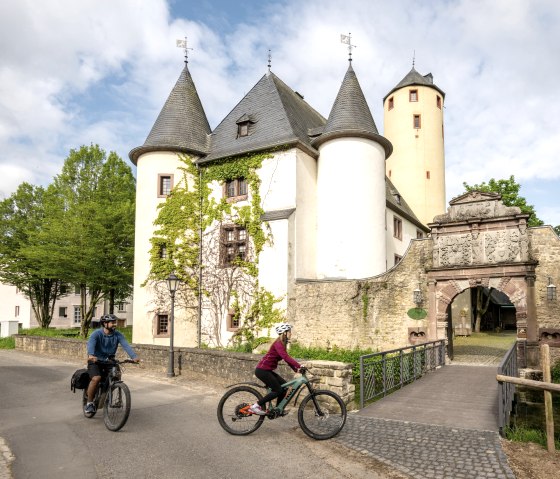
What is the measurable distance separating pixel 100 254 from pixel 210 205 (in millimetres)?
7242

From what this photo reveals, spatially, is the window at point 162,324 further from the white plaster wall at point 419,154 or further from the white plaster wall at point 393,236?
the white plaster wall at point 419,154

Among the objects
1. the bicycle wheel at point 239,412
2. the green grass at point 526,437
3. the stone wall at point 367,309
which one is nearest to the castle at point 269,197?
the stone wall at point 367,309

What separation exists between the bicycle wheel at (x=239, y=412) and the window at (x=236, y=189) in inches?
600

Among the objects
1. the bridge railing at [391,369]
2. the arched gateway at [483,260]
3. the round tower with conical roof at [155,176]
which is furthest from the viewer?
the round tower with conical roof at [155,176]

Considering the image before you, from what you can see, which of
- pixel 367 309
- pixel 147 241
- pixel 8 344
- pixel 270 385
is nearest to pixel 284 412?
pixel 270 385

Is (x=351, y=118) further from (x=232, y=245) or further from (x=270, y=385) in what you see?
(x=270, y=385)

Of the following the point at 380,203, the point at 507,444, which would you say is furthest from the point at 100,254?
the point at 507,444

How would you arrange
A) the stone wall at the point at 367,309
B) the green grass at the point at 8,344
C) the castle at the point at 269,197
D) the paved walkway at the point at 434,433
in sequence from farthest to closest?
1. the green grass at the point at 8,344
2. the castle at the point at 269,197
3. the stone wall at the point at 367,309
4. the paved walkway at the point at 434,433

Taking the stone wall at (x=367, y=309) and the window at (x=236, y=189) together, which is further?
the window at (x=236, y=189)

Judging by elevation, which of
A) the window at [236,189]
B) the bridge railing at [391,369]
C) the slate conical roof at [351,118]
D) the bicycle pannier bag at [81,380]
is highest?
the slate conical roof at [351,118]

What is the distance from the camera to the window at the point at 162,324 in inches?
852

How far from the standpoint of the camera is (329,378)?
8.75m

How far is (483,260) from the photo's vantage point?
53.1 feet

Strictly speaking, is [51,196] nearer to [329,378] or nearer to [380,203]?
[380,203]
